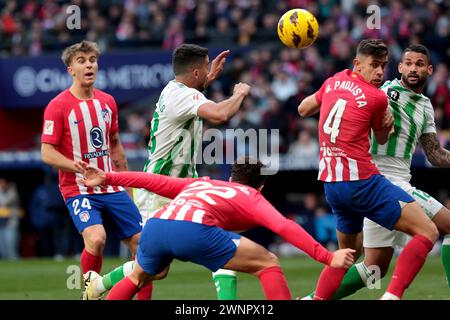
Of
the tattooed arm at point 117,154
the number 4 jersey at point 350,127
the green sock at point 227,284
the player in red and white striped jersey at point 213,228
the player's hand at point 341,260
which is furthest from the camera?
the tattooed arm at point 117,154

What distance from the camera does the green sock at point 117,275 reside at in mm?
8906

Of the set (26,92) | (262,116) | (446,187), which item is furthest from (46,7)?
(446,187)

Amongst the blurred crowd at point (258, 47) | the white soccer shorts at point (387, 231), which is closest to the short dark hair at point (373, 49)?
the white soccer shorts at point (387, 231)

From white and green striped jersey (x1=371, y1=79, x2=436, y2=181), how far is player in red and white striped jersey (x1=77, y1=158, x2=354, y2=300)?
7.38 feet

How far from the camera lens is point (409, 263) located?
8.66 m

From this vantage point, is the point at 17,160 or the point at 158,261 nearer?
the point at 158,261

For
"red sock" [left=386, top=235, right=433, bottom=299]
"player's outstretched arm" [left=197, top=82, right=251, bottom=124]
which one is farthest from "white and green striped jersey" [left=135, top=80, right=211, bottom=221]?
"red sock" [left=386, top=235, right=433, bottom=299]

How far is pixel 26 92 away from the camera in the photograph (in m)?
22.8

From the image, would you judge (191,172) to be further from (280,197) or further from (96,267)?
(280,197)

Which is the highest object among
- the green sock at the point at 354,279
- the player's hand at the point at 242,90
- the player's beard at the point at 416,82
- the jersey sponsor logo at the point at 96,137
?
the player's hand at the point at 242,90

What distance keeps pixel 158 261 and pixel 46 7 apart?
18.8 meters

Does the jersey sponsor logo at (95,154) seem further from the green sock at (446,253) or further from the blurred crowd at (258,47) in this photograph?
the blurred crowd at (258,47)

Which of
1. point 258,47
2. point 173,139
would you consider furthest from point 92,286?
point 258,47

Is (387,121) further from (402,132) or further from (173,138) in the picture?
(173,138)
